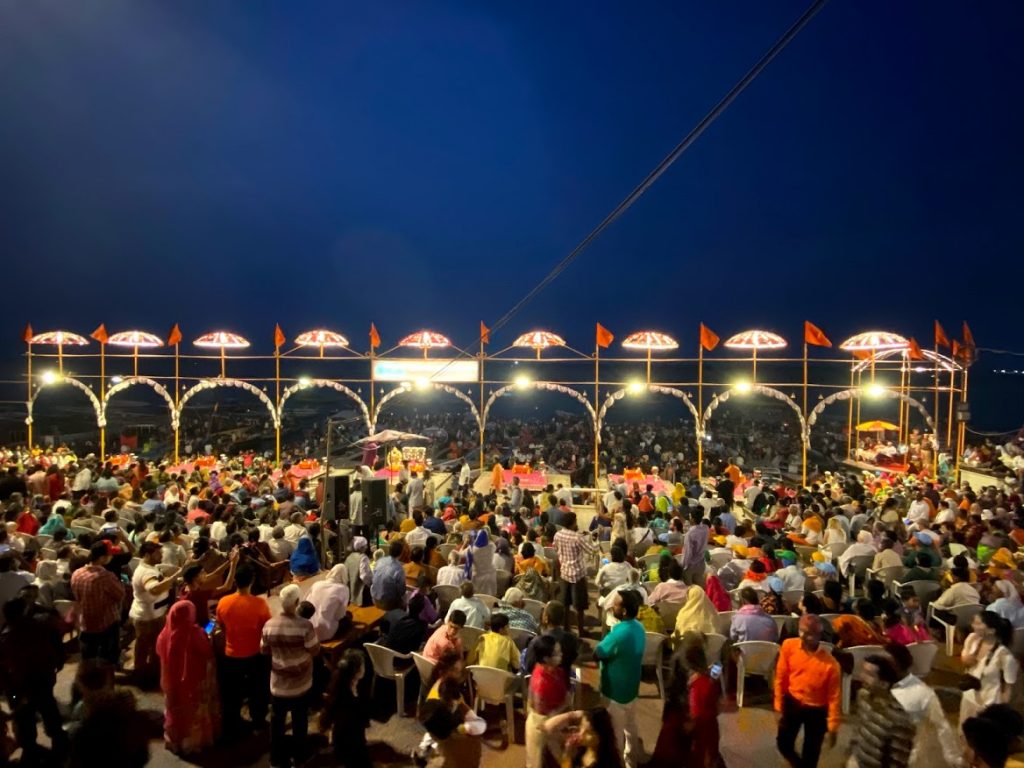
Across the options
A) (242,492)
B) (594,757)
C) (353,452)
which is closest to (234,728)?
(594,757)

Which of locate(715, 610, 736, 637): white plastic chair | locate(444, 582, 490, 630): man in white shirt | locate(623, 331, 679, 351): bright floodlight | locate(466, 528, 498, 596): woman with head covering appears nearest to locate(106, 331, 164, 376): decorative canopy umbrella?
locate(623, 331, 679, 351): bright floodlight

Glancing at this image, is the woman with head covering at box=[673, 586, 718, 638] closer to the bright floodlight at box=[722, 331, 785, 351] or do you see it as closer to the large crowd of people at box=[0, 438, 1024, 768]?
the large crowd of people at box=[0, 438, 1024, 768]

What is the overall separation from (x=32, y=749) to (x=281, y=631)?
2.20 metres

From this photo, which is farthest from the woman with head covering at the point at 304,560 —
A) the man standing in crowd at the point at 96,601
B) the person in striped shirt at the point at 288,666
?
the person in striped shirt at the point at 288,666

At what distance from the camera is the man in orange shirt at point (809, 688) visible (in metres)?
4.36

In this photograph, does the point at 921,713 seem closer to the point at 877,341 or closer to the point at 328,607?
the point at 328,607

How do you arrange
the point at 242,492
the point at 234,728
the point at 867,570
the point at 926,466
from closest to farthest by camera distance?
the point at 234,728 → the point at 867,570 → the point at 242,492 → the point at 926,466

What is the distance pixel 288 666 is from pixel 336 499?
5631 millimetres

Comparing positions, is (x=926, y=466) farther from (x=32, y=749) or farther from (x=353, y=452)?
(x=353, y=452)

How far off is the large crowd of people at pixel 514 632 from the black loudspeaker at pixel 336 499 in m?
0.18

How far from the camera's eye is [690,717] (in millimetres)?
3717

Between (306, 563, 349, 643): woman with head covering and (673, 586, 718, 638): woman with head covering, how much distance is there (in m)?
3.24

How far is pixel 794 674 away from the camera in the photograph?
445 cm

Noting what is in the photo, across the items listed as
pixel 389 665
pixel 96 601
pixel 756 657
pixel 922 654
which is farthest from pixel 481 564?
pixel 922 654
